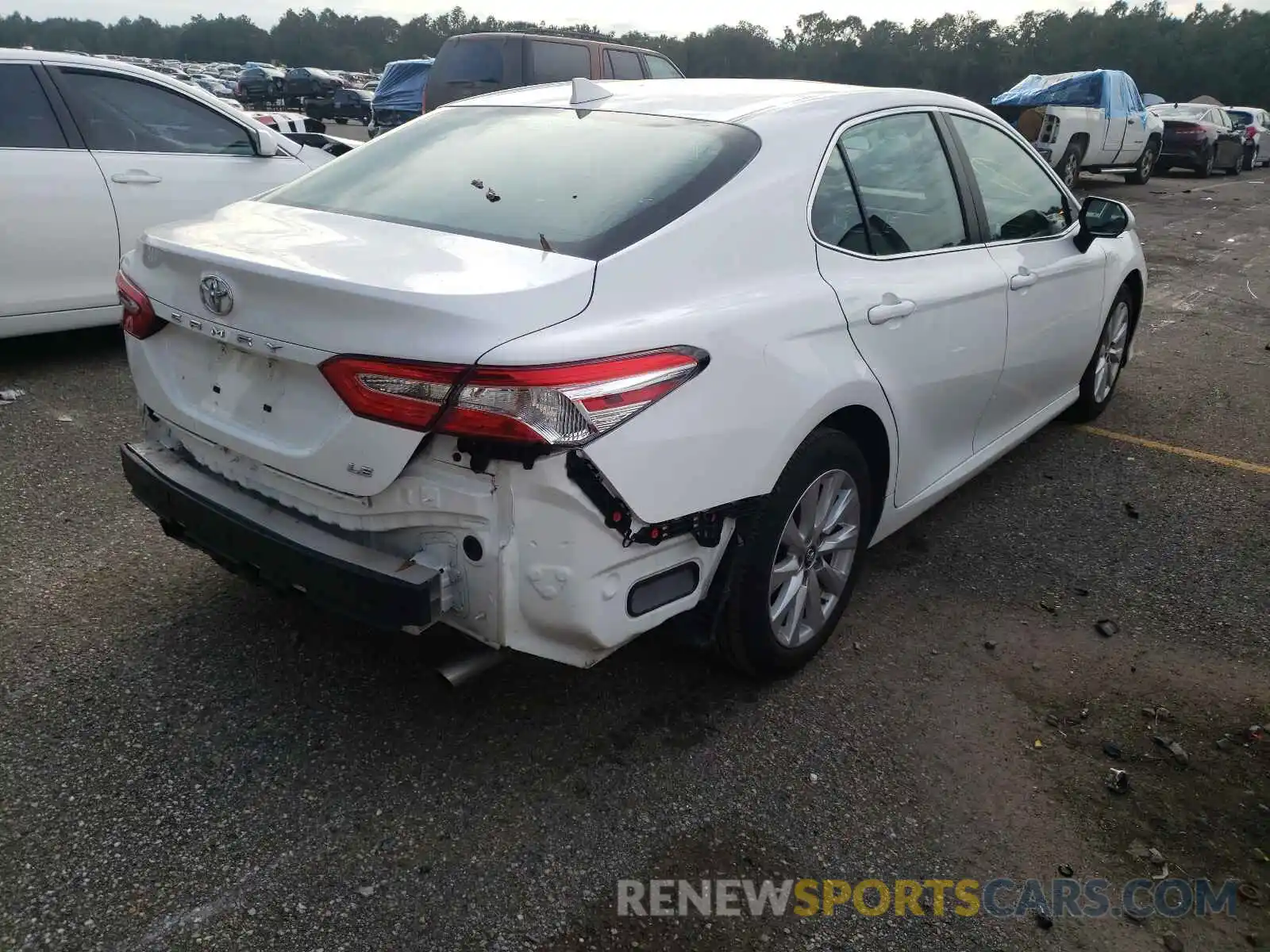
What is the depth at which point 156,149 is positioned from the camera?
222 inches

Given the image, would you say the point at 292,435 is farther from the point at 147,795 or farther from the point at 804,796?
the point at 804,796

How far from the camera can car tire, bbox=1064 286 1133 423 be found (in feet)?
16.5

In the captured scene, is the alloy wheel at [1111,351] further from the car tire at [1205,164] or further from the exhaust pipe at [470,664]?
the car tire at [1205,164]

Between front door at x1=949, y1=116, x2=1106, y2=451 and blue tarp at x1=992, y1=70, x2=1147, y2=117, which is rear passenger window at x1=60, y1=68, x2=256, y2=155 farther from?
blue tarp at x1=992, y1=70, x2=1147, y2=117

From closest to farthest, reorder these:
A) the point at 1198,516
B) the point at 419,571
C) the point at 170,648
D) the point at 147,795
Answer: the point at 419,571 < the point at 147,795 < the point at 170,648 < the point at 1198,516

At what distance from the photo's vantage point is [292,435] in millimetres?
2322

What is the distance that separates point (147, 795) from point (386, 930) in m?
0.75

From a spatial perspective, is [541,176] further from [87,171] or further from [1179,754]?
[87,171]

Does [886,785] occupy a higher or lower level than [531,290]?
lower

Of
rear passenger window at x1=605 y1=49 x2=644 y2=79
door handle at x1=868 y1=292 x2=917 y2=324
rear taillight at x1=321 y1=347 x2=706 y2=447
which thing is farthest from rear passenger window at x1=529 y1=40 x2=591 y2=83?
rear taillight at x1=321 y1=347 x2=706 y2=447

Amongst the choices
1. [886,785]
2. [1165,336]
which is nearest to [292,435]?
[886,785]

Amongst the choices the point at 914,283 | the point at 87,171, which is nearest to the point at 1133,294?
the point at 914,283

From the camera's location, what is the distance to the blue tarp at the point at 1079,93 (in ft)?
51.3

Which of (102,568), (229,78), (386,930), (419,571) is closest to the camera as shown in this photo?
(386,930)
